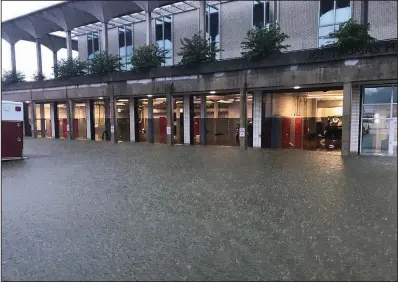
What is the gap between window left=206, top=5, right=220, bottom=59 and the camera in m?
22.9

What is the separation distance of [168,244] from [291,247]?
1309 mm

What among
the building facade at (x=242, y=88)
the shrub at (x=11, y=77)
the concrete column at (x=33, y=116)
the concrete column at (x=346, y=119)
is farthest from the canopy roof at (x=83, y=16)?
the concrete column at (x=346, y=119)

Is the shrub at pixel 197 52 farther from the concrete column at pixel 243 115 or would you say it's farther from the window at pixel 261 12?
the window at pixel 261 12

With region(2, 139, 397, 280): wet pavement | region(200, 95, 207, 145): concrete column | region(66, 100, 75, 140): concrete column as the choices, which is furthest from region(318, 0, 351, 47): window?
region(66, 100, 75, 140): concrete column

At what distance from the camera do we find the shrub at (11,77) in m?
30.1

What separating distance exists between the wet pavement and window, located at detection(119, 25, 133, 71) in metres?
21.5

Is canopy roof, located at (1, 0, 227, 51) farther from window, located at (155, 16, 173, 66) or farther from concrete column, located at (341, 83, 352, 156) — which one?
concrete column, located at (341, 83, 352, 156)

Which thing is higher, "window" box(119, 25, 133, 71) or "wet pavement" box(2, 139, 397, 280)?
"window" box(119, 25, 133, 71)

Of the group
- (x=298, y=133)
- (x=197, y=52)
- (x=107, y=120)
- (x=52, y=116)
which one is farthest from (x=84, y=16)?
(x=298, y=133)

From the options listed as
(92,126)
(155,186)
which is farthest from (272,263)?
(92,126)

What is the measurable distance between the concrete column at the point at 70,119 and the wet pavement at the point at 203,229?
19.9m

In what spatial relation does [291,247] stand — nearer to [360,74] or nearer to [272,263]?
[272,263]

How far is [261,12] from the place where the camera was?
830 inches

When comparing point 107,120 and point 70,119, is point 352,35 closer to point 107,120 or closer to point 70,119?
point 107,120
